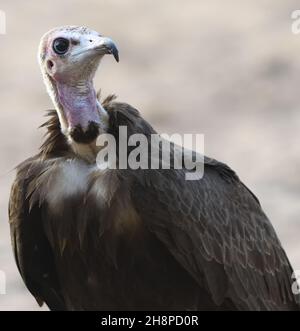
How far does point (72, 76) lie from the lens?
29.2ft

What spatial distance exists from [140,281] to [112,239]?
1.03 ft

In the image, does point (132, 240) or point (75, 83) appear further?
point (75, 83)

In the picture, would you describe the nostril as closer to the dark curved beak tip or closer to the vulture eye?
the vulture eye

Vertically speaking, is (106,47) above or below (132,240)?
above

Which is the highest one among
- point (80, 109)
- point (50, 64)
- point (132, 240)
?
point (50, 64)

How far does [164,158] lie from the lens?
8859 millimetres

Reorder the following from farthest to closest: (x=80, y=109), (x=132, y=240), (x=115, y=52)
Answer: (x=80, y=109), (x=132, y=240), (x=115, y=52)

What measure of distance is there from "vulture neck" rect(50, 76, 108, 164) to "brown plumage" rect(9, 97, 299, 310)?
60 mm

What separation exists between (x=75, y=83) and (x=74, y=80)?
0.02m

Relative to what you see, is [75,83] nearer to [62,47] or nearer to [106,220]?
[62,47]

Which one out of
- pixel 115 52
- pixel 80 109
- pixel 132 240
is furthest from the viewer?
pixel 80 109

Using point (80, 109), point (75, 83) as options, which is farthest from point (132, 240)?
point (75, 83)

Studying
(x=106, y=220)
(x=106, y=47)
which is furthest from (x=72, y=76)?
(x=106, y=220)
